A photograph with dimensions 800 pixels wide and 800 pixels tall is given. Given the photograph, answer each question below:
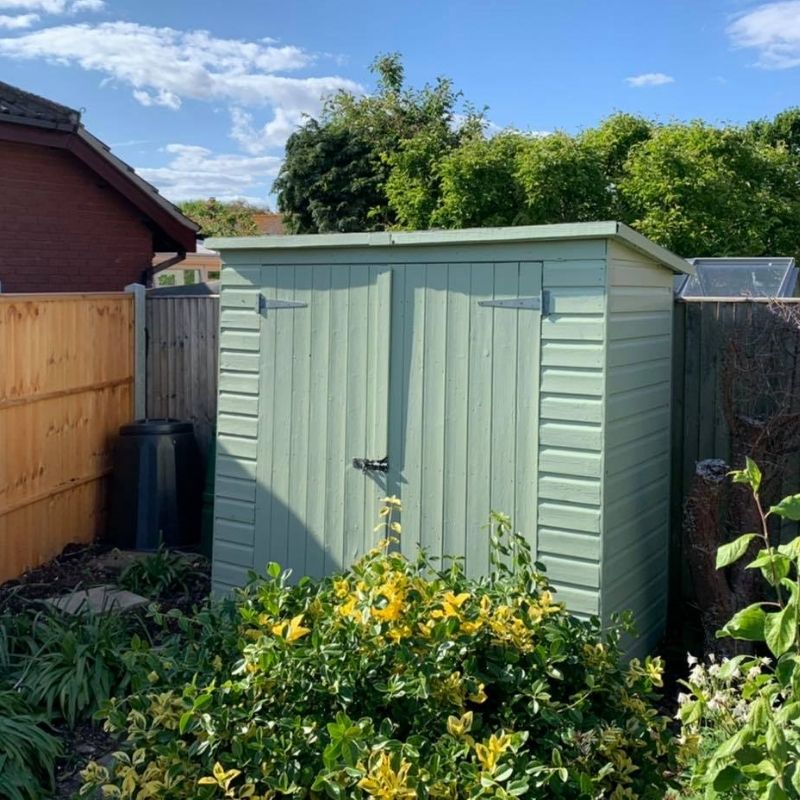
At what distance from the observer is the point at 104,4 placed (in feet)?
38.9

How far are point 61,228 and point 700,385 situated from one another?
7124 millimetres

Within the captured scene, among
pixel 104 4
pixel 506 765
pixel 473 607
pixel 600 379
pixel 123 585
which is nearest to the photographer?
pixel 506 765

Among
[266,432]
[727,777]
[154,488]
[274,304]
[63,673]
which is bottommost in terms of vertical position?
[63,673]

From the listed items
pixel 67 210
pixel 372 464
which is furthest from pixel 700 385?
pixel 67 210

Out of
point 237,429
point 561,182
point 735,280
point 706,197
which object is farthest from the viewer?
point 561,182

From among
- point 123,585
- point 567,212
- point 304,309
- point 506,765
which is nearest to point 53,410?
point 123,585

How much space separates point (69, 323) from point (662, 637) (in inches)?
182

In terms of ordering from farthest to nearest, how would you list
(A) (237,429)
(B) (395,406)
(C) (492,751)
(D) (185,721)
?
(A) (237,429), (B) (395,406), (D) (185,721), (C) (492,751)

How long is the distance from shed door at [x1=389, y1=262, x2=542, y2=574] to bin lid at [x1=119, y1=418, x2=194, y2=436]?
2677 mm

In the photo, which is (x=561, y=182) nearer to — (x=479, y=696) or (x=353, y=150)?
(x=353, y=150)

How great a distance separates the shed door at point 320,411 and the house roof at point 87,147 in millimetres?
4596

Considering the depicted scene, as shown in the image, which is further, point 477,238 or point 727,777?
point 477,238

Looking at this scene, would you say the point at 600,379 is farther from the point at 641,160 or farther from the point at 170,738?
the point at 641,160

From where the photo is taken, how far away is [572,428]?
4.25m
